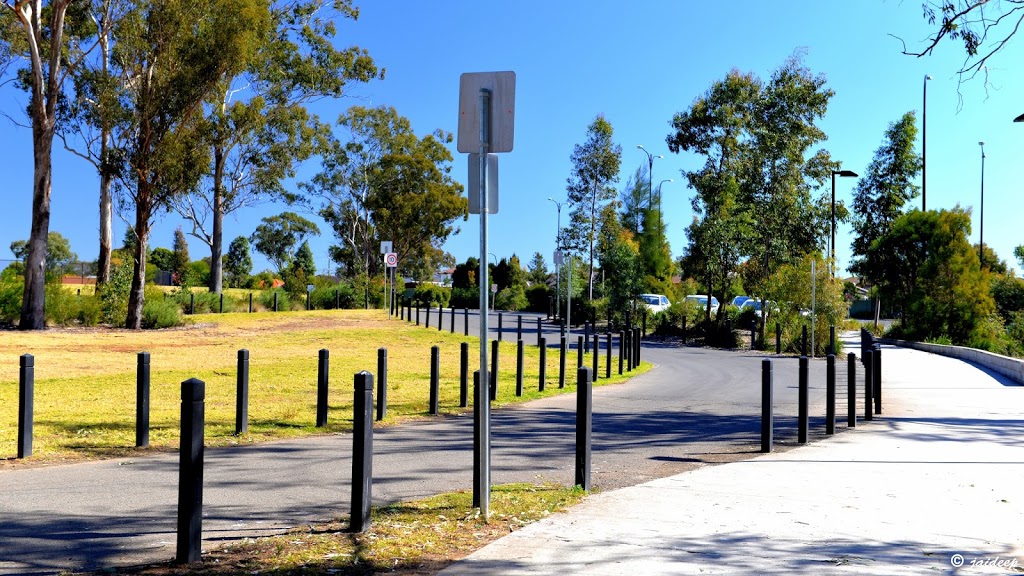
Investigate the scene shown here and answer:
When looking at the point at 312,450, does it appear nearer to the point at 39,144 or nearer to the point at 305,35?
the point at 39,144

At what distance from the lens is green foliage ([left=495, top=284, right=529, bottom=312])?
67.0m

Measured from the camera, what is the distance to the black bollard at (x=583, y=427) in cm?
659

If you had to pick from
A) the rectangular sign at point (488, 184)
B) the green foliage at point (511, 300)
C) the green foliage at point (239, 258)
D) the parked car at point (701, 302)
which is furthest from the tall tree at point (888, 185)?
the green foliage at point (239, 258)

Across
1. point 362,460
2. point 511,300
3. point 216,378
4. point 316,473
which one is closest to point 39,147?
point 216,378

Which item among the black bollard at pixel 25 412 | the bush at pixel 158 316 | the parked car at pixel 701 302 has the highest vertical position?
the parked car at pixel 701 302

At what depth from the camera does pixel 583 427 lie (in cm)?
662

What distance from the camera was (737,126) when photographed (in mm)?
34750

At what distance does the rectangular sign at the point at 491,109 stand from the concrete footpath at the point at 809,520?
2567mm

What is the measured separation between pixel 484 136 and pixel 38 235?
27.5m

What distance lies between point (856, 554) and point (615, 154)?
47180 millimetres

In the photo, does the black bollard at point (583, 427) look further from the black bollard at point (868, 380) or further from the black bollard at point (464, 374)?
the black bollard at point (868, 380)

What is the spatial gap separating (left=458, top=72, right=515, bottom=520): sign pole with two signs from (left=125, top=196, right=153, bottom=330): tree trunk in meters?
27.6

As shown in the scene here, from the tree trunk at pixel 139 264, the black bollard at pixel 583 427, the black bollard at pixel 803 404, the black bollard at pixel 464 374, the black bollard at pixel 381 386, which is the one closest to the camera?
the black bollard at pixel 583 427

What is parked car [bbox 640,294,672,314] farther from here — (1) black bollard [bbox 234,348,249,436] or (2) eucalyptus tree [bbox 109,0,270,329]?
(1) black bollard [bbox 234,348,249,436]
